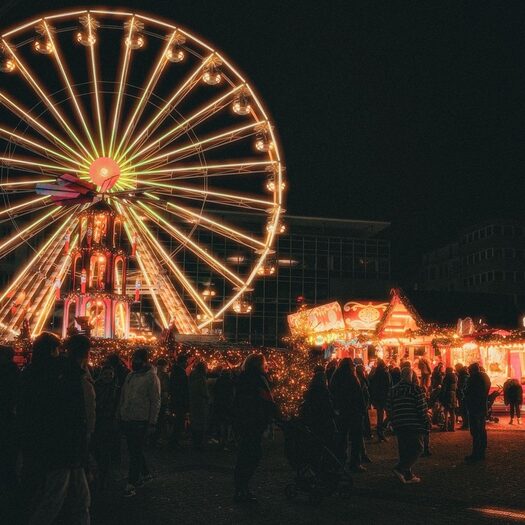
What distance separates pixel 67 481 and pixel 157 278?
1816 cm

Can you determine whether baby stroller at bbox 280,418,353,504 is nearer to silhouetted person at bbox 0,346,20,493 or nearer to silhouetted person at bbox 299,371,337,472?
silhouetted person at bbox 299,371,337,472

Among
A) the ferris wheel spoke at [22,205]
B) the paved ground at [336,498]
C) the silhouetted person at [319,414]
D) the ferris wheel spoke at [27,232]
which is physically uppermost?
the ferris wheel spoke at [22,205]

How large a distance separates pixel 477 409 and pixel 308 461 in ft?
15.8

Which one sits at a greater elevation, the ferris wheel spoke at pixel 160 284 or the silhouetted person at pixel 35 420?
the ferris wheel spoke at pixel 160 284

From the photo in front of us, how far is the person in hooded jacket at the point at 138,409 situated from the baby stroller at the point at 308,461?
1.61 meters

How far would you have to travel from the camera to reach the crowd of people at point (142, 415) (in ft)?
15.9

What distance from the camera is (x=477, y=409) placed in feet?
37.4

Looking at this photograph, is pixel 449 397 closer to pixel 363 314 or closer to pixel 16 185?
pixel 363 314

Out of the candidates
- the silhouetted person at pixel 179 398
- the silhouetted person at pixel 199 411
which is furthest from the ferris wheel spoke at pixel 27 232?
the silhouetted person at pixel 199 411

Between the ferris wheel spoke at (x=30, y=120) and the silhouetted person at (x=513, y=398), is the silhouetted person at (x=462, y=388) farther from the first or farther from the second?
the ferris wheel spoke at (x=30, y=120)

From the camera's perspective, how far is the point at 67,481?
16.1ft

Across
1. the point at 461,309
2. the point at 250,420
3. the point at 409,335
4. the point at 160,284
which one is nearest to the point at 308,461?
the point at 250,420

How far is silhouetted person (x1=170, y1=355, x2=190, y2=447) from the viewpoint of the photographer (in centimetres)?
1300

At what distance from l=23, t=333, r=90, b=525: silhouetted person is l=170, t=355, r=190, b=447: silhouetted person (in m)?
8.06
